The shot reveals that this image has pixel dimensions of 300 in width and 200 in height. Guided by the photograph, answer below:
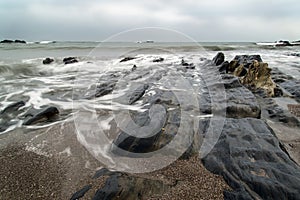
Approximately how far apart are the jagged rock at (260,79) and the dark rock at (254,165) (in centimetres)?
322

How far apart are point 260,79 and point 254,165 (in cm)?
458

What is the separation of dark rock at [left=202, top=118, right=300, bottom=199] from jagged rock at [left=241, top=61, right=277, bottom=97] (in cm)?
322

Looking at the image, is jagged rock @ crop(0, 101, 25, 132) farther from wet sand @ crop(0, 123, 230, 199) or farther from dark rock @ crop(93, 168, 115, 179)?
dark rock @ crop(93, 168, 115, 179)

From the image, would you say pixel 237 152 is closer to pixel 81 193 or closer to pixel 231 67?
pixel 81 193

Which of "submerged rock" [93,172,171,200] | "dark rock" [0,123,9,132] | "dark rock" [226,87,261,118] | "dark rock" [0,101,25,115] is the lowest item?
"dark rock" [0,101,25,115]

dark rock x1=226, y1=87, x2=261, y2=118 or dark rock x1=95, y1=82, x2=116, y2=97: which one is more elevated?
dark rock x1=226, y1=87, x2=261, y2=118

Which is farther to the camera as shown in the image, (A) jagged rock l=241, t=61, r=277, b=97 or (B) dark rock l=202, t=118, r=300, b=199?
(A) jagged rock l=241, t=61, r=277, b=97

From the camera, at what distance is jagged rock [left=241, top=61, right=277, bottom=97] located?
5.83 metres

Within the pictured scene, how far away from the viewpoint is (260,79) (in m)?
6.16

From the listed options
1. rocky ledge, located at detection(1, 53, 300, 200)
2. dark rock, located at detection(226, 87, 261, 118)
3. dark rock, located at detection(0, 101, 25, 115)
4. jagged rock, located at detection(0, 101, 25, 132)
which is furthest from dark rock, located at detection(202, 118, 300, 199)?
dark rock, located at detection(0, 101, 25, 115)

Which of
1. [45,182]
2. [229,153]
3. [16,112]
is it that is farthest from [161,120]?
[16,112]

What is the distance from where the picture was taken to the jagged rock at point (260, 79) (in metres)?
5.83

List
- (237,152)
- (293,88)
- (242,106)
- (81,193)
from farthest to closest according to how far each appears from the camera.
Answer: (293,88), (242,106), (237,152), (81,193)

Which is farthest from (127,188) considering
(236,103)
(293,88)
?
(293,88)
